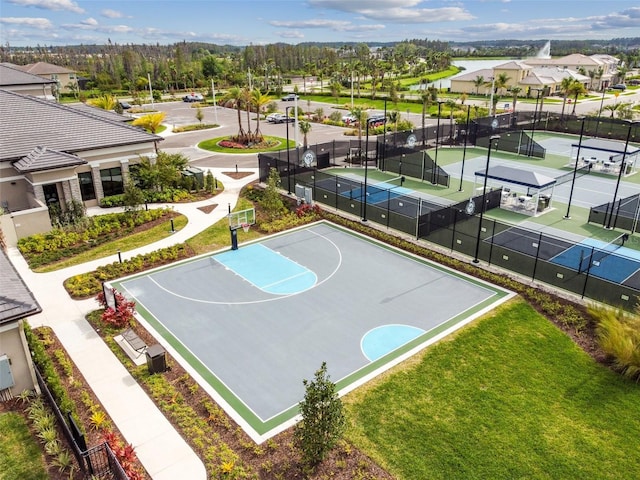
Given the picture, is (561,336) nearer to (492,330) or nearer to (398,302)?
(492,330)

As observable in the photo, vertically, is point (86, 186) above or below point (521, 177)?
below

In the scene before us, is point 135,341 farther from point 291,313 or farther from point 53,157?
point 53,157

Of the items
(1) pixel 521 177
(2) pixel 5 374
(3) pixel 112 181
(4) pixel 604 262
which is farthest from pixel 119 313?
(1) pixel 521 177

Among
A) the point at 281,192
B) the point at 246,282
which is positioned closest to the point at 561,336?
the point at 246,282

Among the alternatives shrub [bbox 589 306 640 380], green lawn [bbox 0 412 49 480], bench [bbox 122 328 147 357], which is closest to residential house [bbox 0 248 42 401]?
green lawn [bbox 0 412 49 480]

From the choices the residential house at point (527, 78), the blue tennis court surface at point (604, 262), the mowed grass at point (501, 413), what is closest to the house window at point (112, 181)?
the mowed grass at point (501, 413)

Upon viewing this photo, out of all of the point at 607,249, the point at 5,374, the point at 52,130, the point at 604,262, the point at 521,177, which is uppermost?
the point at 52,130
